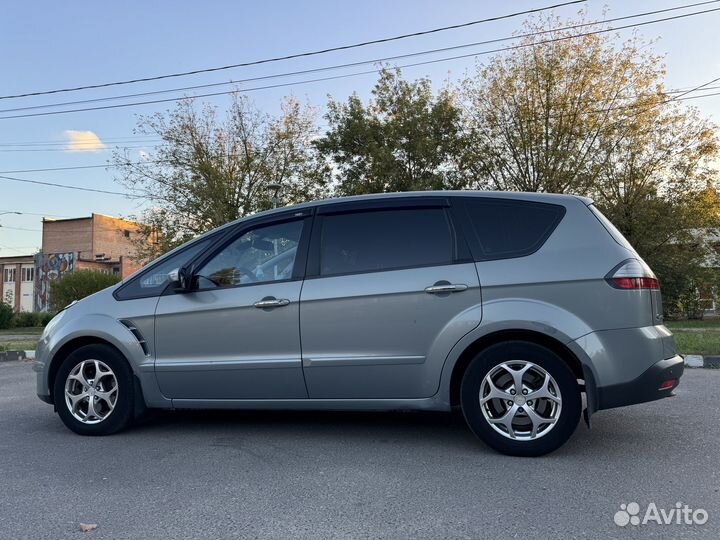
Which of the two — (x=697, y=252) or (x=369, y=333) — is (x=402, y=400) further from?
(x=697, y=252)

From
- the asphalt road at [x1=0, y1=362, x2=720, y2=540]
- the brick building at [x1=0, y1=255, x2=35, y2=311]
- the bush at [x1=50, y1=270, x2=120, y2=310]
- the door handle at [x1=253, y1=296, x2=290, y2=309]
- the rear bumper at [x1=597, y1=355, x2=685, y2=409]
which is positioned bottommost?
the asphalt road at [x1=0, y1=362, x2=720, y2=540]

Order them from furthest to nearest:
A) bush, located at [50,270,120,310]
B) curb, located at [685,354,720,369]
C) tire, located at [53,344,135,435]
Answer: bush, located at [50,270,120,310]
curb, located at [685,354,720,369]
tire, located at [53,344,135,435]

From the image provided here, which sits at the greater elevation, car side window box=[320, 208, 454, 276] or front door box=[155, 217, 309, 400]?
car side window box=[320, 208, 454, 276]

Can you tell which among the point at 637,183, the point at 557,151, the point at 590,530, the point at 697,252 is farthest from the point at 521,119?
the point at 590,530

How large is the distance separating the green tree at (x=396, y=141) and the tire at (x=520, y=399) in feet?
61.6

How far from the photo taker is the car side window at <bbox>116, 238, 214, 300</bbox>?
459cm

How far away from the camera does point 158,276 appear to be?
464 cm

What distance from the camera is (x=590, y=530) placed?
2662 mm

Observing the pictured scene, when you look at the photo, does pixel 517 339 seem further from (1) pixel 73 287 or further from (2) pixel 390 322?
(1) pixel 73 287

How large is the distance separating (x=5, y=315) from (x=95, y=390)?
28190 mm

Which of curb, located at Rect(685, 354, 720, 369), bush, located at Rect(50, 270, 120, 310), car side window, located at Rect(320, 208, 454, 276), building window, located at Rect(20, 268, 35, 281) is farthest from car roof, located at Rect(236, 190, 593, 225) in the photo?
building window, located at Rect(20, 268, 35, 281)

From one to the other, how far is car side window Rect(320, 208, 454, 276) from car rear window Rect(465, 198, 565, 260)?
0.77 feet

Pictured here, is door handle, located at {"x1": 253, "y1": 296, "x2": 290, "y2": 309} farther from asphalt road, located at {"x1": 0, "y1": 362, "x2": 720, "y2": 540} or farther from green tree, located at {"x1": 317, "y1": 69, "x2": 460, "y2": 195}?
green tree, located at {"x1": 317, "y1": 69, "x2": 460, "y2": 195}

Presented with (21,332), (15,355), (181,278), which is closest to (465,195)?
(181,278)
